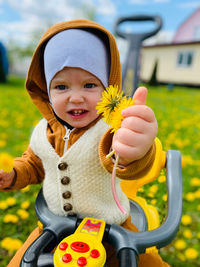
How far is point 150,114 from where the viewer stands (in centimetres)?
50

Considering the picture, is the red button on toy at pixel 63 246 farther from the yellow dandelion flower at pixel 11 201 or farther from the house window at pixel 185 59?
the house window at pixel 185 59

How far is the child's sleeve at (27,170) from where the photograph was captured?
2.84ft

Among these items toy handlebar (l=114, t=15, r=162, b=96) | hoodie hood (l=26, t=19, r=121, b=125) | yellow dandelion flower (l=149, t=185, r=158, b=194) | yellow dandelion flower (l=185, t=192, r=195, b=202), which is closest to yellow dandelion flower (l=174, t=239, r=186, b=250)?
yellow dandelion flower (l=185, t=192, r=195, b=202)

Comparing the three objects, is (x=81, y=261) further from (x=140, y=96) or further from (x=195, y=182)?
(x=195, y=182)

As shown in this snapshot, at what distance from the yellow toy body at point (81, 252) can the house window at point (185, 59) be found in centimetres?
1339

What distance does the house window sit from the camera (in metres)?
12.5

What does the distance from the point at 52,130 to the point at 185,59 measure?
13.4 meters

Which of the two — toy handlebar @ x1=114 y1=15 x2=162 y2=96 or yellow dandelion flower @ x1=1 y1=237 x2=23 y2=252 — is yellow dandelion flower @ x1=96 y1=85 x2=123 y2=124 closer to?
yellow dandelion flower @ x1=1 y1=237 x2=23 y2=252

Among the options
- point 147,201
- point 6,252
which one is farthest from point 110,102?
point 6,252

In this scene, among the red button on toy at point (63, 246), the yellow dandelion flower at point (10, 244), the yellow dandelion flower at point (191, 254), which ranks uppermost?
the red button on toy at point (63, 246)

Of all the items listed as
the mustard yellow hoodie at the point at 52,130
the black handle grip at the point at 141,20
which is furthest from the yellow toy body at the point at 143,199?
the black handle grip at the point at 141,20

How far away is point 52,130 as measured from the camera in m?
0.88

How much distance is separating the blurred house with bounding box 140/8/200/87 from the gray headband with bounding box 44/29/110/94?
1166cm

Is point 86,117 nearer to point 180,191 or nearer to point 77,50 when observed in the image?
point 77,50
